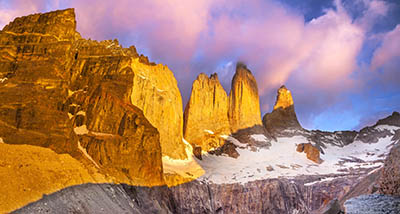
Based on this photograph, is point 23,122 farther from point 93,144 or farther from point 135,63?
point 135,63

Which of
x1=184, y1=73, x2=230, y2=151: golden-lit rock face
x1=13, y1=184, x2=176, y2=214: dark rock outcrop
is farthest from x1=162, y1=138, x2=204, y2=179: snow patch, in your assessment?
x1=13, y1=184, x2=176, y2=214: dark rock outcrop

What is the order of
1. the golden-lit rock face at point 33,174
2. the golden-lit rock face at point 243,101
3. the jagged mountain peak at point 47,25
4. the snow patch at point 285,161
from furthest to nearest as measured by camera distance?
the golden-lit rock face at point 243,101 → the snow patch at point 285,161 → the jagged mountain peak at point 47,25 → the golden-lit rock face at point 33,174

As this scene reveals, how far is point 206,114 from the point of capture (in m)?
105

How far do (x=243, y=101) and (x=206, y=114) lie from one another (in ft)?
58.1

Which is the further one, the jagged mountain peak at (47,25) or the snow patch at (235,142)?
the snow patch at (235,142)

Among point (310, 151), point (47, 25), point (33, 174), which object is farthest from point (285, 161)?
point (33, 174)

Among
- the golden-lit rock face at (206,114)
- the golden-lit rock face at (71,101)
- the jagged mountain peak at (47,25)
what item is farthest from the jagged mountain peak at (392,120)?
the jagged mountain peak at (47,25)

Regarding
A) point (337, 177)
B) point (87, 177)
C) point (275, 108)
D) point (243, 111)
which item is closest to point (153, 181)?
point (87, 177)

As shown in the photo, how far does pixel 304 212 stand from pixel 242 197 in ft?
45.8

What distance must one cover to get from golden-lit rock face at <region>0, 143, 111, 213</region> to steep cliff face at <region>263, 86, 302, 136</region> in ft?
317

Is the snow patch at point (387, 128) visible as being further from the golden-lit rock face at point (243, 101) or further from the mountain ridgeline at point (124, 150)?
the golden-lit rock face at point (243, 101)

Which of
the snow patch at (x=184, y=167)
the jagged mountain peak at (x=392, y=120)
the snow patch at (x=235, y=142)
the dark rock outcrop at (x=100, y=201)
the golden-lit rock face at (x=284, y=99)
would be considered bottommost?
the dark rock outcrop at (x=100, y=201)

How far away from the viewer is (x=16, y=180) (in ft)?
75.0

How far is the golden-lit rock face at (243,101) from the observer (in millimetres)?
111250
